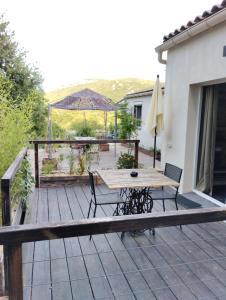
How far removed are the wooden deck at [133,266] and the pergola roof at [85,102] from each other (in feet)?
22.9

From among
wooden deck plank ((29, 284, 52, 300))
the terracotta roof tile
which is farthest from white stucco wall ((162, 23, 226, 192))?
wooden deck plank ((29, 284, 52, 300))

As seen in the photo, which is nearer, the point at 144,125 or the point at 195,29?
the point at 195,29

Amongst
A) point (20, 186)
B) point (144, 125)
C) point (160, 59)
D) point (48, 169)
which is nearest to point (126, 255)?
point (20, 186)

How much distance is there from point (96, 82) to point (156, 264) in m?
29.6

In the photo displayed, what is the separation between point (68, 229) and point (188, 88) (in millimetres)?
4264

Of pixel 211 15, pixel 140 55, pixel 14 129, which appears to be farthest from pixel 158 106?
pixel 140 55

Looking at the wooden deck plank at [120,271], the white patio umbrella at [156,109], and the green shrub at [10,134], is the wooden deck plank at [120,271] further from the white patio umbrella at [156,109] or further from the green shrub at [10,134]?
the white patio umbrella at [156,109]

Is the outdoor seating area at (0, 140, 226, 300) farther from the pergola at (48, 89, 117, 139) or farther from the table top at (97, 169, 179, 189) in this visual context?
the pergola at (48, 89, 117, 139)

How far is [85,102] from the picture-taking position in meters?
10.0

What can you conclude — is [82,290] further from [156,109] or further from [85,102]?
[85,102]

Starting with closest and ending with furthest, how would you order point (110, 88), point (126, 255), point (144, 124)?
point (126, 255) < point (144, 124) < point (110, 88)

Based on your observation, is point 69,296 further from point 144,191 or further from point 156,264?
point 144,191

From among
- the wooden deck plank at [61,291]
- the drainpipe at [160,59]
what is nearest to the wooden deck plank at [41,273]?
the wooden deck plank at [61,291]

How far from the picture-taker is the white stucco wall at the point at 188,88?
13.6 feet
